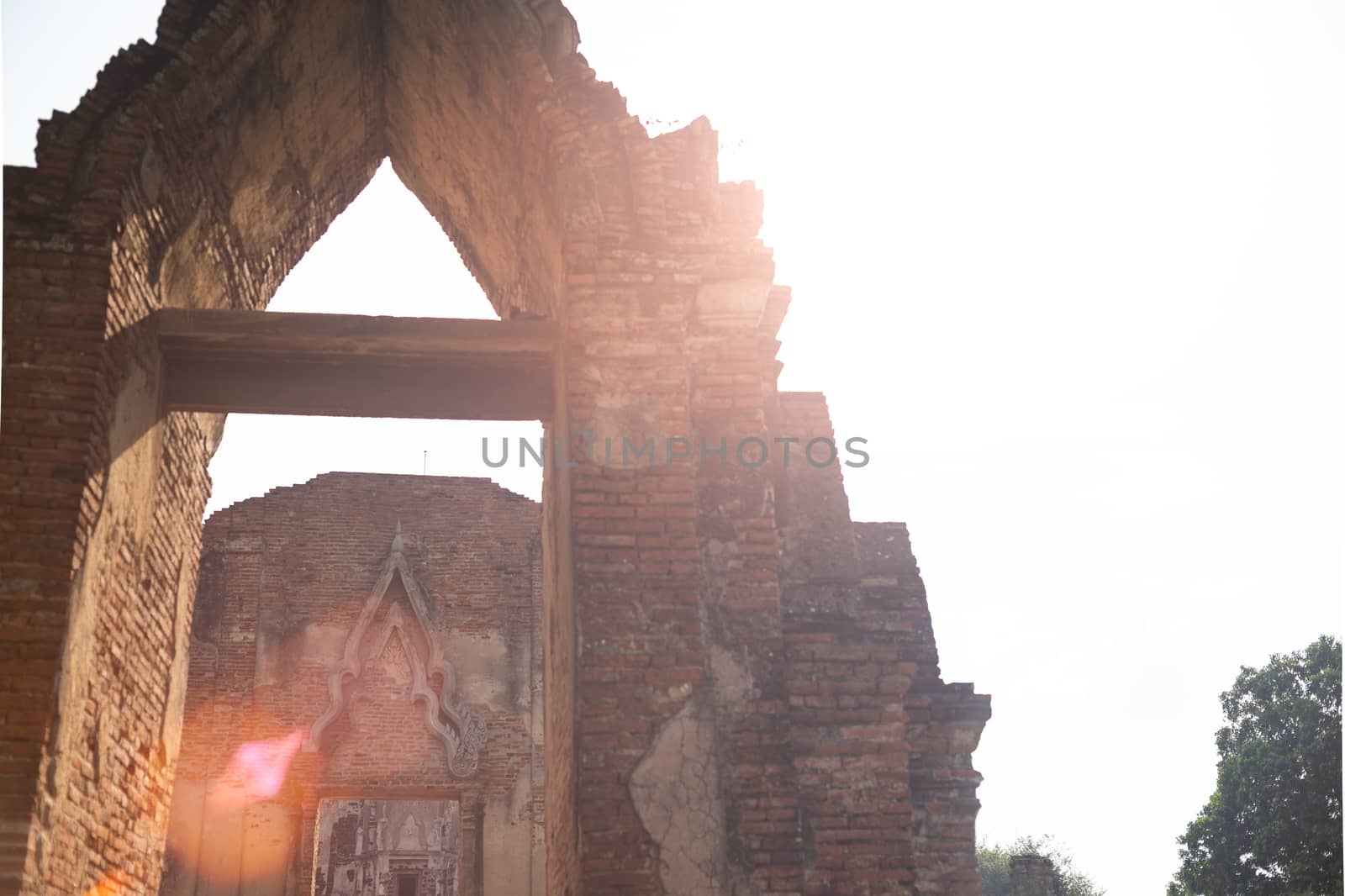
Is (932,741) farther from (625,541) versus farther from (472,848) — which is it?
(472,848)

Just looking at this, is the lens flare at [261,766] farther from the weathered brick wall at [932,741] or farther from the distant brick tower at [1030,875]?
the distant brick tower at [1030,875]

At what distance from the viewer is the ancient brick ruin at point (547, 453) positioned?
477 cm

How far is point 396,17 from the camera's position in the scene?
6.81m

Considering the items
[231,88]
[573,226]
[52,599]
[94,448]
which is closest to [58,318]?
[94,448]

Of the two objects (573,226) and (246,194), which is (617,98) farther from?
(246,194)

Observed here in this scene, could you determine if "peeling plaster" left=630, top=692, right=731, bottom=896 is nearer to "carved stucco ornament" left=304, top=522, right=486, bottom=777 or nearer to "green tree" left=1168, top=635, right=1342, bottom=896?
"carved stucco ornament" left=304, top=522, right=486, bottom=777

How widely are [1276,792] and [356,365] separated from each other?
2268 cm

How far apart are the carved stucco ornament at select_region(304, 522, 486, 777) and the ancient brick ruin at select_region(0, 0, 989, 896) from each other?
543cm

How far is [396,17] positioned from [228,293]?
1.95 m

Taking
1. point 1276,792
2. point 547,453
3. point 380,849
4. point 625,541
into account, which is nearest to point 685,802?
point 625,541

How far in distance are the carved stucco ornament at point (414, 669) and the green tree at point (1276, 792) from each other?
56.4 ft

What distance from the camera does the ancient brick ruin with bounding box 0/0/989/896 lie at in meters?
4.77

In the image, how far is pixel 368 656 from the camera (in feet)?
41.2

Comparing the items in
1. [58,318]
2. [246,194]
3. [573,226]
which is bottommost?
[58,318]
